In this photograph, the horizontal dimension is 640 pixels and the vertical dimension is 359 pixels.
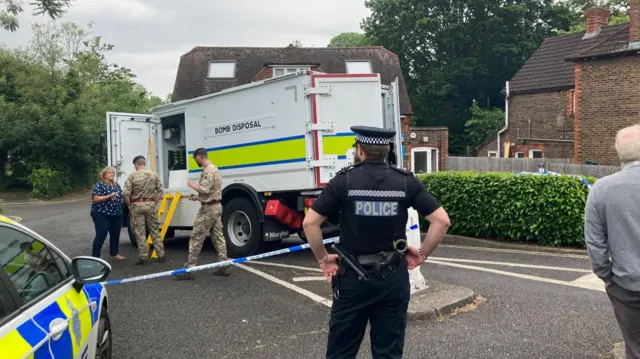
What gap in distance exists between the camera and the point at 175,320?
566cm

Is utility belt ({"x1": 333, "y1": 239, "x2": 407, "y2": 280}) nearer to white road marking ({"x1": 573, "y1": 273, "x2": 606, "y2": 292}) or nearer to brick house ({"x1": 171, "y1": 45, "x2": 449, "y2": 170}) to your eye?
white road marking ({"x1": 573, "y1": 273, "x2": 606, "y2": 292})

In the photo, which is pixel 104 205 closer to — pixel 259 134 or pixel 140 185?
pixel 140 185

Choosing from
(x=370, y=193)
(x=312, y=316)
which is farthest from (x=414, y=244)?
(x=370, y=193)

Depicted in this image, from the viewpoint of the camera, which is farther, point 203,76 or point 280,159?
point 203,76

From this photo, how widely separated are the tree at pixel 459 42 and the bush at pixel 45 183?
28481 millimetres

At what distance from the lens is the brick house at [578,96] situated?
671 inches

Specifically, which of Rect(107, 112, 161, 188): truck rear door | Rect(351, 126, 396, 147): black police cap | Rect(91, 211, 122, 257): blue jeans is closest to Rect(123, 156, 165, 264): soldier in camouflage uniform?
Rect(91, 211, 122, 257): blue jeans

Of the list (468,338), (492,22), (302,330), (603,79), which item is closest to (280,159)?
(302,330)

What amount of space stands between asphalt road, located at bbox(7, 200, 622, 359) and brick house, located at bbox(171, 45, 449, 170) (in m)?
20.3

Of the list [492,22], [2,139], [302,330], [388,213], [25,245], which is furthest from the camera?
[492,22]

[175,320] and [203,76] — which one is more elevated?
[203,76]

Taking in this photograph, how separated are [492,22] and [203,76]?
24510 mm

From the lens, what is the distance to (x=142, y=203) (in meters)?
8.73

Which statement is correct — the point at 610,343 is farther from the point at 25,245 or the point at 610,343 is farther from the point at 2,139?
the point at 2,139
